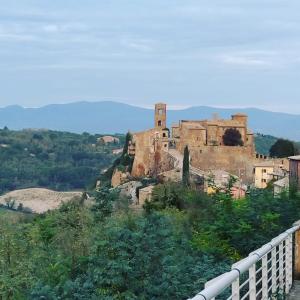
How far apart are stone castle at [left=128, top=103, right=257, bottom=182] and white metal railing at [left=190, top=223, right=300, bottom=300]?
52.4m

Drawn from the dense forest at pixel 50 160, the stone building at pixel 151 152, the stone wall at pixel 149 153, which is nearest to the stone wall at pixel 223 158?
the stone building at pixel 151 152

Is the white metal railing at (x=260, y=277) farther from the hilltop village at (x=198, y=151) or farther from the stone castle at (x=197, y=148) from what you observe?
the stone castle at (x=197, y=148)

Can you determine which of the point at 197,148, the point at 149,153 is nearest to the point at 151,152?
the point at 149,153

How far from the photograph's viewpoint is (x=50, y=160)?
133 metres

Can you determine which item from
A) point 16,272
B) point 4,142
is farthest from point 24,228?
point 4,142

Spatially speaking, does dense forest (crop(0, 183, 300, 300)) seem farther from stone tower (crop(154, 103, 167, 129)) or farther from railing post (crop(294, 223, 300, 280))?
stone tower (crop(154, 103, 167, 129))

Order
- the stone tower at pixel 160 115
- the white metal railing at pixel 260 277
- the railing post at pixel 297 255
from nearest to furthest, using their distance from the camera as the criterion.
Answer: the white metal railing at pixel 260 277, the railing post at pixel 297 255, the stone tower at pixel 160 115

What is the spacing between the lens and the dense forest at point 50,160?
387 feet

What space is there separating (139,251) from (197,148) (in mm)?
56702

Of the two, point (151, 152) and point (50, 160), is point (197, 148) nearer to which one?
point (151, 152)

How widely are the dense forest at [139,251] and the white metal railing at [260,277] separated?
2.15ft

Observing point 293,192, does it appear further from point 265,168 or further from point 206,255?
point 265,168

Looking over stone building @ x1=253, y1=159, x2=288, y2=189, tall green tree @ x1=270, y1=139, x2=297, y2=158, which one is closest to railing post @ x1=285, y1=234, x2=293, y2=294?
stone building @ x1=253, y1=159, x2=288, y2=189

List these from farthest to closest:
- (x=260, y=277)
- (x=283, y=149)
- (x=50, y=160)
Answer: (x=50, y=160) → (x=283, y=149) → (x=260, y=277)
